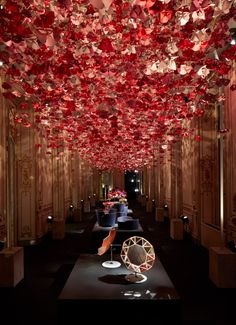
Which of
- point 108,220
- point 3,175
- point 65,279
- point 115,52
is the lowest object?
point 65,279

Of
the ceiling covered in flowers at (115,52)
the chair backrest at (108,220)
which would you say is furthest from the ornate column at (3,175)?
the chair backrest at (108,220)

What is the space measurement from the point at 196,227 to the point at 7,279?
5.09 meters

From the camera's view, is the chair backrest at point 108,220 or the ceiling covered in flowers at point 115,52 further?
the chair backrest at point 108,220

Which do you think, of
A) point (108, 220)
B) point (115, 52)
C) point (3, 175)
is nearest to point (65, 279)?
point (3, 175)

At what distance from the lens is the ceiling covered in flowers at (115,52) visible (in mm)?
2633

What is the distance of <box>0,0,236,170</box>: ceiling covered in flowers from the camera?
2.63 metres

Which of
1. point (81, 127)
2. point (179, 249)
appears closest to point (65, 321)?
point (81, 127)

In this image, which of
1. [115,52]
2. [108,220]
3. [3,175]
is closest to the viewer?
[115,52]

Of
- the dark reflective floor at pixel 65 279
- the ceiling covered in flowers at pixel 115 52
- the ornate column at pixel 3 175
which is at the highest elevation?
the ceiling covered in flowers at pixel 115 52

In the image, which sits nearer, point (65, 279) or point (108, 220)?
point (65, 279)

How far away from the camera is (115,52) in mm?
4086

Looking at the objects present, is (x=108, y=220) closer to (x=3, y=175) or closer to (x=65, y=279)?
(x=65, y=279)

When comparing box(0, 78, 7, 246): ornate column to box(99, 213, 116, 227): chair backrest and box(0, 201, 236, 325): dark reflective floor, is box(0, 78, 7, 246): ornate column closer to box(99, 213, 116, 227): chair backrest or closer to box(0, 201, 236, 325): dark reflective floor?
box(0, 201, 236, 325): dark reflective floor

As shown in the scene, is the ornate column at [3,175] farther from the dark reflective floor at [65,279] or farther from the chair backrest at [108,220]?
the chair backrest at [108,220]
